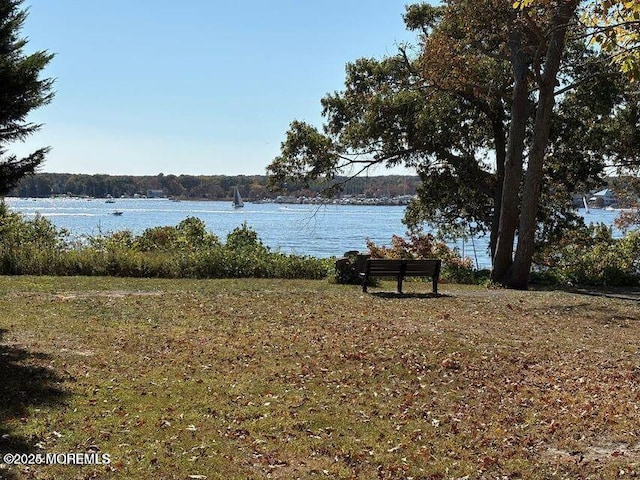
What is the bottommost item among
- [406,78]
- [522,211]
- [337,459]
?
[337,459]

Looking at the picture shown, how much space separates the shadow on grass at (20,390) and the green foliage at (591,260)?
1494 centimetres

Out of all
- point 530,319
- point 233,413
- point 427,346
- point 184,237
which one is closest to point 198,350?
point 233,413

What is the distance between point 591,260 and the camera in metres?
20.8

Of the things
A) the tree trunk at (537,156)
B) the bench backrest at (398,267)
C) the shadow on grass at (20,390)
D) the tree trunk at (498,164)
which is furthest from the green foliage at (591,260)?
the shadow on grass at (20,390)

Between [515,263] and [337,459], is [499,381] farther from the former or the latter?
[515,263]

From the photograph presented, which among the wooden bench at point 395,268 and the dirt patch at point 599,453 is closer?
the dirt patch at point 599,453

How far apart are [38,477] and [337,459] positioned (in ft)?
6.95

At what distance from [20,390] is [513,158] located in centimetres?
1416

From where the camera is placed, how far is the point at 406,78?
22.0 meters

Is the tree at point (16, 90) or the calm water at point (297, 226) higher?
the tree at point (16, 90)

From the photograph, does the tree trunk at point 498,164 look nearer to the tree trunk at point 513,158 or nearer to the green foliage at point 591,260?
the green foliage at point 591,260

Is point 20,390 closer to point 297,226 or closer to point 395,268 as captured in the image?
point 395,268

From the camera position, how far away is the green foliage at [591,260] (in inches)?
734

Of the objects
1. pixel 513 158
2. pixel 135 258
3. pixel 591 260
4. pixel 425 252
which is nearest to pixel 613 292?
pixel 513 158
